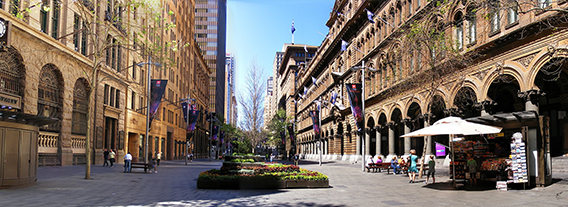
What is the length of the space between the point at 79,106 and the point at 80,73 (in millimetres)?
2782

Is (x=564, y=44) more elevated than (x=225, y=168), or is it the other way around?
(x=564, y=44)

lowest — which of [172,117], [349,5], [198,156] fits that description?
[198,156]

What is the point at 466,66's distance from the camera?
91.4ft

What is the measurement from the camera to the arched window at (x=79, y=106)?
3422cm

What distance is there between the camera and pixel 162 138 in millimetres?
61219

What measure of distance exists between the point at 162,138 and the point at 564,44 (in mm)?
51361

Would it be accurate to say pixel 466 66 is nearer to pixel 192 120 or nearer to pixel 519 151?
pixel 519 151

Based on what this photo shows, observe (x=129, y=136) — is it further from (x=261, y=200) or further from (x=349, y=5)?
(x=261, y=200)

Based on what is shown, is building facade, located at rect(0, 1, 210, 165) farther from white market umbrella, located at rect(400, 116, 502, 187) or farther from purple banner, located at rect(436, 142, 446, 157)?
purple banner, located at rect(436, 142, 446, 157)

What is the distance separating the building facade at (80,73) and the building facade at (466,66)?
46.3 feet

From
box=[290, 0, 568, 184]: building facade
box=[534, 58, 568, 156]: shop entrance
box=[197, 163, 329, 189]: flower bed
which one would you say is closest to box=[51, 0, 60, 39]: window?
box=[197, 163, 329, 189]: flower bed

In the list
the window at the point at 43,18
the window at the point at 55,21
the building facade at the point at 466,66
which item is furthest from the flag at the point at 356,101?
the window at the point at 43,18

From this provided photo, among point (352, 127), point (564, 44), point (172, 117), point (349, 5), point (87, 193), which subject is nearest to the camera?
point (87, 193)

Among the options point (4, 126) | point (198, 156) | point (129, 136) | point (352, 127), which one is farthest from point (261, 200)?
point (198, 156)
